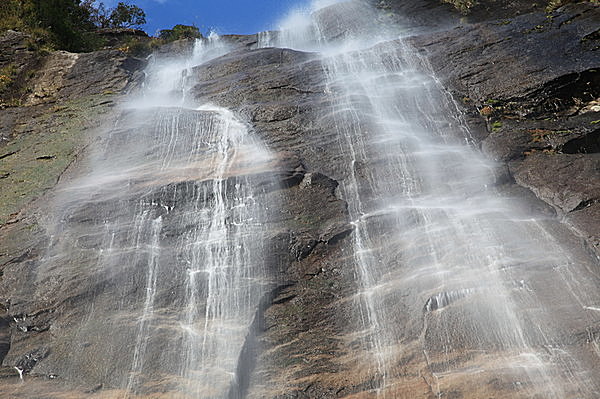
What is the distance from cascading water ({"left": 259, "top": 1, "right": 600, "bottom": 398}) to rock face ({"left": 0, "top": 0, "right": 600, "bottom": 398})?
0.04 metres

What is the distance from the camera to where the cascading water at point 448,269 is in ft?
19.3

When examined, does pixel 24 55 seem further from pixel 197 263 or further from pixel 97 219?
pixel 197 263

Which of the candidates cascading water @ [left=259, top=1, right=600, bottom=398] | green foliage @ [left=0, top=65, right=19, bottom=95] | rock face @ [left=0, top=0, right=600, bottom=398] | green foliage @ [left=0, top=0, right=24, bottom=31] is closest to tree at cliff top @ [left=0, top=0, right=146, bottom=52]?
green foliage @ [left=0, top=0, right=24, bottom=31]

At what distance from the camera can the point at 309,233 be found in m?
8.32

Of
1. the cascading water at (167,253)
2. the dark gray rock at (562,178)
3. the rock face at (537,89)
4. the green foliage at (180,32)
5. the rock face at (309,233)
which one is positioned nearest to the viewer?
the rock face at (309,233)

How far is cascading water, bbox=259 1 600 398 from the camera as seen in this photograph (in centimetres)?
588

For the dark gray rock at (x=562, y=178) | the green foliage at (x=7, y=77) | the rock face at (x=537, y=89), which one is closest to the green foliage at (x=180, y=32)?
the green foliage at (x=7, y=77)

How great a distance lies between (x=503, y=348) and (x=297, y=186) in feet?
15.3

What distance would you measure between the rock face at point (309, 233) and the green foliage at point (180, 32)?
9.69 meters

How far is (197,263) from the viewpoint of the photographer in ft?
25.8

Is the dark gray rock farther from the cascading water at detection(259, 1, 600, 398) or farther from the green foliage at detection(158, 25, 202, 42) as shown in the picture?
the green foliage at detection(158, 25, 202, 42)

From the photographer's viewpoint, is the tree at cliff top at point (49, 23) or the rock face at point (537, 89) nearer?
the rock face at point (537, 89)

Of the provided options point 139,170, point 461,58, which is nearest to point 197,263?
point 139,170

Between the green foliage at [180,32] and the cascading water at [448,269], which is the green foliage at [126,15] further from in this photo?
the cascading water at [448,269]
